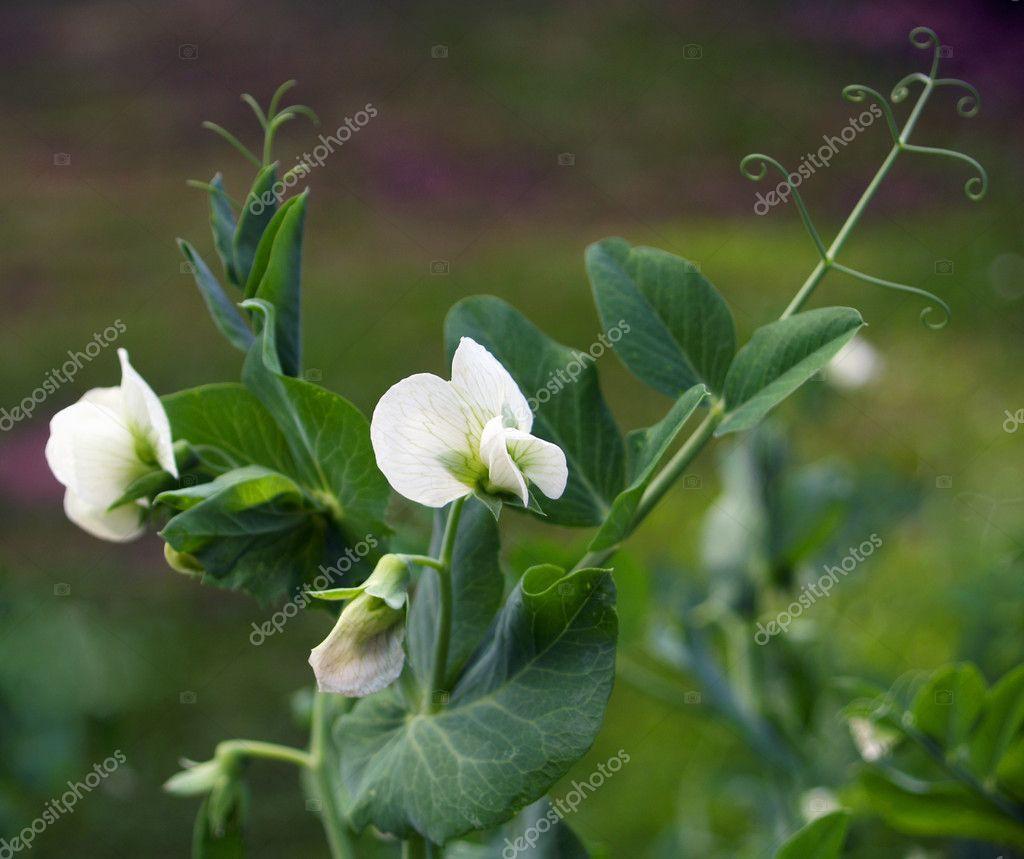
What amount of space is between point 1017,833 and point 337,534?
435mm

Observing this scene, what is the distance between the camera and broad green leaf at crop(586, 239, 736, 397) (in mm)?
520

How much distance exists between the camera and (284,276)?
1.57 feet

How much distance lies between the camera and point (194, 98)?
494cm

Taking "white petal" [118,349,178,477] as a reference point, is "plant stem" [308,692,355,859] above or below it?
below

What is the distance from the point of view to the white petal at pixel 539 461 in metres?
0.41

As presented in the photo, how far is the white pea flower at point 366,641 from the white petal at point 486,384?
0.07 meters

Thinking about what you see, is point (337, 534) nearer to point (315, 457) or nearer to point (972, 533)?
point (315, 457)

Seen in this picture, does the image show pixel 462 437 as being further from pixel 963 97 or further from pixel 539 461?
pixel 963 97

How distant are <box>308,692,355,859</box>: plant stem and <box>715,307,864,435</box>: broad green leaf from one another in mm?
250
